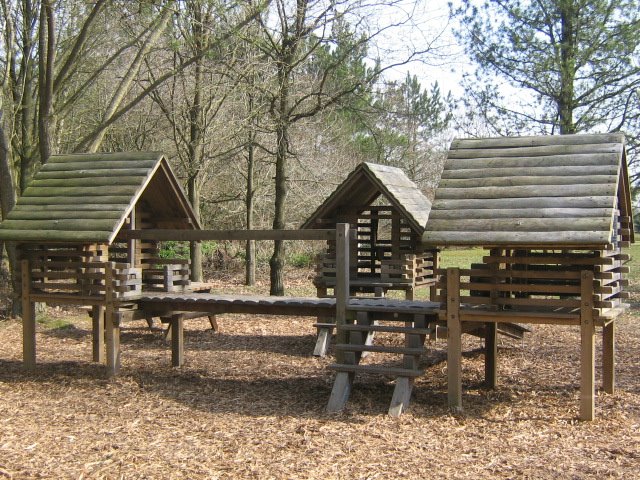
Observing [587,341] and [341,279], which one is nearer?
[587,341]

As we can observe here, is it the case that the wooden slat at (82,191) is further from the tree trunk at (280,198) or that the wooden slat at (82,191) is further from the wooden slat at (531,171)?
Result: the tree trunk at (280,198)

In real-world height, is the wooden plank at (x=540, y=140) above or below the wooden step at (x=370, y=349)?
above

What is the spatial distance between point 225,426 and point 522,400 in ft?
12.8

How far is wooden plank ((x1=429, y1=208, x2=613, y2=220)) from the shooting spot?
322 inches

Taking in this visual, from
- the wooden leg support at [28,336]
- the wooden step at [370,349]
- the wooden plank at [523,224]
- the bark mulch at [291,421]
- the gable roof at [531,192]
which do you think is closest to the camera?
the bark mulch at [291,421]

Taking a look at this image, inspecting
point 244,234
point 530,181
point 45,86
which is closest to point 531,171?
point 530,181

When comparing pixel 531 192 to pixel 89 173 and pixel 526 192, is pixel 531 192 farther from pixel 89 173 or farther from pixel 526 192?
pixel 89 173

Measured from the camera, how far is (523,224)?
8352 mm

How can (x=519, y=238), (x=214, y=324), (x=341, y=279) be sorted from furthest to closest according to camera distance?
(x=214, y=324) < (x=341, y=279) < (x=519, y=238)

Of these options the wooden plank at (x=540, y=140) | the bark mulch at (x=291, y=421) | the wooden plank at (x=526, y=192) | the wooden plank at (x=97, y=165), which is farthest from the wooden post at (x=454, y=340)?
the wooden plank at (x=97, y=165)

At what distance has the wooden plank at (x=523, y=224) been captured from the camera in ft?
26.3

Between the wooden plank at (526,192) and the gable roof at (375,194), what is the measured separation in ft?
12.3

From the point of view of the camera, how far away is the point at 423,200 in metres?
14.5

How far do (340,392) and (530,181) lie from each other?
11.6ft
